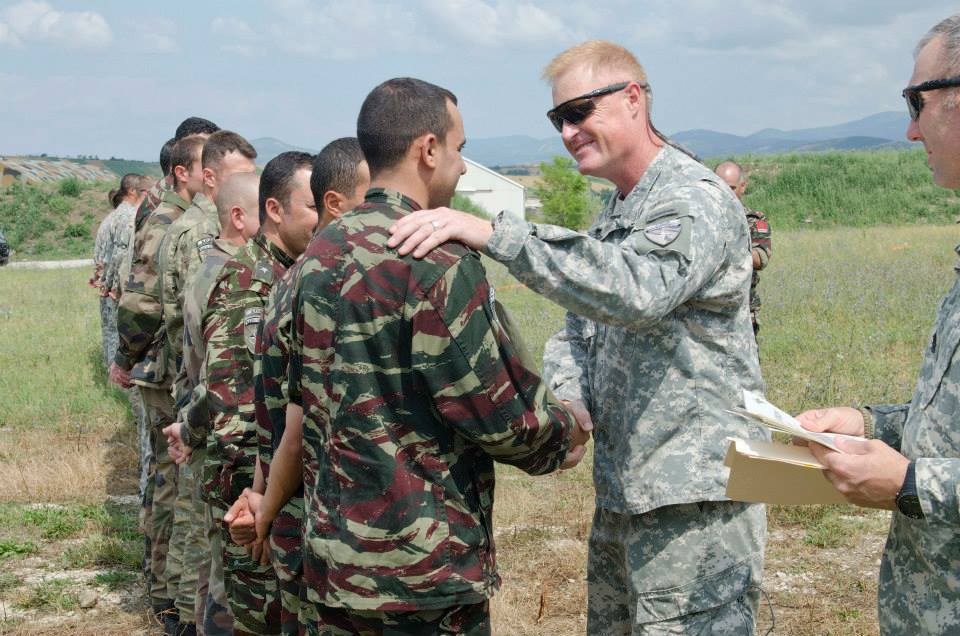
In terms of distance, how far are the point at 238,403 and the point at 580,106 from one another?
1717 mm

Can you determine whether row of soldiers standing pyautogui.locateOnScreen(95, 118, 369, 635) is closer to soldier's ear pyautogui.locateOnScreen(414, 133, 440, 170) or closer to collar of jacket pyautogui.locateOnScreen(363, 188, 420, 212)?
collar of jacket pyautogui.locateOnScreen(363, 188, 420, 212)

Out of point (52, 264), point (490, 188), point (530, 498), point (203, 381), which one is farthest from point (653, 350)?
point (490, 188)

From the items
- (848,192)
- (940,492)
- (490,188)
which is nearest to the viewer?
(940,492)

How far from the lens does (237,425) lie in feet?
11.9

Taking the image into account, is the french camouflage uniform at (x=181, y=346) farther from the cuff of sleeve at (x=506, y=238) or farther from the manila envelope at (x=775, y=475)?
the manila envelope at (x=775, y=475)

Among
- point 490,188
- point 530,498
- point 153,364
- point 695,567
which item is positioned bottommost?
point 530,498

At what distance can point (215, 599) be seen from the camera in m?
4.00

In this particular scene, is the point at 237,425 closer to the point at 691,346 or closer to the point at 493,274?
the point at 691,346

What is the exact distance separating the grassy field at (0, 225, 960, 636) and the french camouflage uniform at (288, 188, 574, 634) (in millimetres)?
2575

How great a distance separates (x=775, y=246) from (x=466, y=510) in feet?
72.3

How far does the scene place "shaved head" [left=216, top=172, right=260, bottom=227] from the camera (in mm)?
4348

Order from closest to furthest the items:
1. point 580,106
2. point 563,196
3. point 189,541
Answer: point 580,106 → point 189,541 → point 563,196

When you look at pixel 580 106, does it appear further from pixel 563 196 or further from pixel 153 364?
pixel 563 196

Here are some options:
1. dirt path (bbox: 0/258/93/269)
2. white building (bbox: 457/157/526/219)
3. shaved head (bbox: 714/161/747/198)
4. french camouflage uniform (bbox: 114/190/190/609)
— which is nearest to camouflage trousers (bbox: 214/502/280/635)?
french camouflage uniform (bbox: 114/190/190/609)
